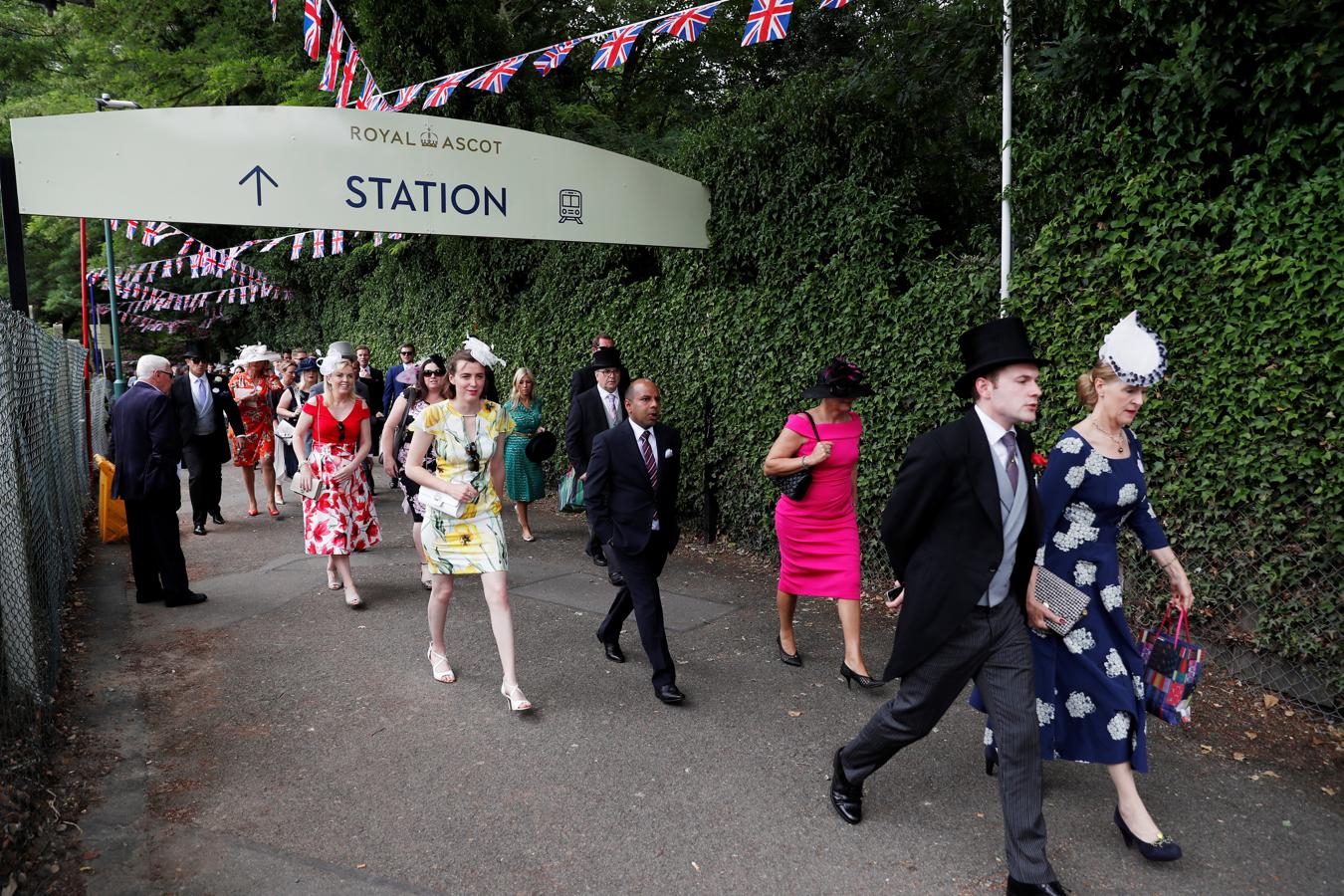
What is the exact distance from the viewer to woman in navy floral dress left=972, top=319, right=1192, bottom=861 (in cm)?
346

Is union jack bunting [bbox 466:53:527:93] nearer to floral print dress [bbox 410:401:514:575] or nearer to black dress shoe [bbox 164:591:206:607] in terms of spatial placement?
floral print dress [bbox 410:401:514:575]

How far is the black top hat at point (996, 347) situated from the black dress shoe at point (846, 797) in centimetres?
169

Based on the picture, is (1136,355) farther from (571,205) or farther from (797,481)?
(571,205)

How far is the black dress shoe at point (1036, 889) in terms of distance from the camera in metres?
3.11

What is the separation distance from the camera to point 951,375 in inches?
261

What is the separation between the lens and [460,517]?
5086 millimetres

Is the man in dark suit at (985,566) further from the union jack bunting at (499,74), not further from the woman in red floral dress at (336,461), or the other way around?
the union jack bunting at (499,74)

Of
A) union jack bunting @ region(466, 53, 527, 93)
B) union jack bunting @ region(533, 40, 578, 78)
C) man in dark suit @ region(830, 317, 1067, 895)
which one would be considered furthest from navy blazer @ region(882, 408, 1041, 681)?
union jack bunting @ region(466, 53, 527, 93)

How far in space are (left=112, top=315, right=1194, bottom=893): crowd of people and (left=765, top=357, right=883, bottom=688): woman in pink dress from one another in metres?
0.01

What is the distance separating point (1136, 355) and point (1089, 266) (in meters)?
2.56

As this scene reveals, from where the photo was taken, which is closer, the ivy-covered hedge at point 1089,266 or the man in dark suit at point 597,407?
the ivy-covered hedge at point 1089,266

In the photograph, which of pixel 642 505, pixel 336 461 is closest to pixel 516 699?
pixel 642 505

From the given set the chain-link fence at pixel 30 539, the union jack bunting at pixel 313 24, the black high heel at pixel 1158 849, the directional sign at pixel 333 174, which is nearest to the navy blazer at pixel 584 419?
the directional sign at pixel 333 174

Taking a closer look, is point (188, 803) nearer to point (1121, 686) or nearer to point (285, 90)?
point (1121, 686)
